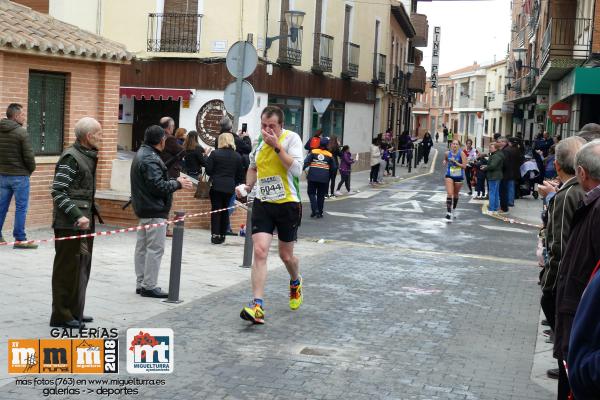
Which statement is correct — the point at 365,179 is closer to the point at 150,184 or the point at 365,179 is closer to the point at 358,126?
the point at 358,126

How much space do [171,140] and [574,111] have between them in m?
17.0

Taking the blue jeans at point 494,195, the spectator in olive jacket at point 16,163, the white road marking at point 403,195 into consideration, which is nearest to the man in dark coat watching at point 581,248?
the spectator in olive jacket at point 16,163

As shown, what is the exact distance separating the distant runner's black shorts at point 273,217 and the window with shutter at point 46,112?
21.3 feet

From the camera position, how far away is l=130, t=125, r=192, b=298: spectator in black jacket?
9.04 m

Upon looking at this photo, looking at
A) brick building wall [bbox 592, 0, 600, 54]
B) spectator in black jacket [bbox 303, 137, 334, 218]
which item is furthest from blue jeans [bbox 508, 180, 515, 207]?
spectator in black jacket [bbox 303, 137, 334, 218]

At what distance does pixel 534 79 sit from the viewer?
4044cm

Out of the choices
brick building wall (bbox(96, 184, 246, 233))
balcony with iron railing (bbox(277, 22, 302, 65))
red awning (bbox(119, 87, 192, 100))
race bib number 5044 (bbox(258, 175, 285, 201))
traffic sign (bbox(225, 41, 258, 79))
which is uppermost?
balcony with iron railing (bbox(277, 22, 302, 65))

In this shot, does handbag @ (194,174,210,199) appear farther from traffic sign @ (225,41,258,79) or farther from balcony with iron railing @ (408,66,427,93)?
balcony with iron railing @ (408,66,427,93)

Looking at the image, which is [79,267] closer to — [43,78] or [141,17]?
[43,78]

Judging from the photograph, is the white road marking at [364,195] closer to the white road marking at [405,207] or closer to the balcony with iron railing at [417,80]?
the white road marking at [405,207]

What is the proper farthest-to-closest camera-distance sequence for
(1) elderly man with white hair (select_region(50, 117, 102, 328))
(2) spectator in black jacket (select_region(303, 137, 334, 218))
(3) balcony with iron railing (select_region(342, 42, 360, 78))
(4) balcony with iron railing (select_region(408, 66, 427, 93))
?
(4) balcony with iron railing (select_region(408, 66, 427, 93)) < (3) balcony with iron railing (select_region(342, 42, 360, 78)) < (2) spectator in black jacket (select_region(303, 137, 334, 218)) < (1) elderly man with white hair (select_region(50, 117, 102, 328))

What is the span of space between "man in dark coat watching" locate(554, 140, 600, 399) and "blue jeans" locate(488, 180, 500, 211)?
17.1 m

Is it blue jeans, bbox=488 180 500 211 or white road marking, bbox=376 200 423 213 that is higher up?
blue jeans, bbox=488 180 500 211

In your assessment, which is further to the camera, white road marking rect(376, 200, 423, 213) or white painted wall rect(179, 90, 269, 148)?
white painted wall rect(179, 90, 269, 148)
